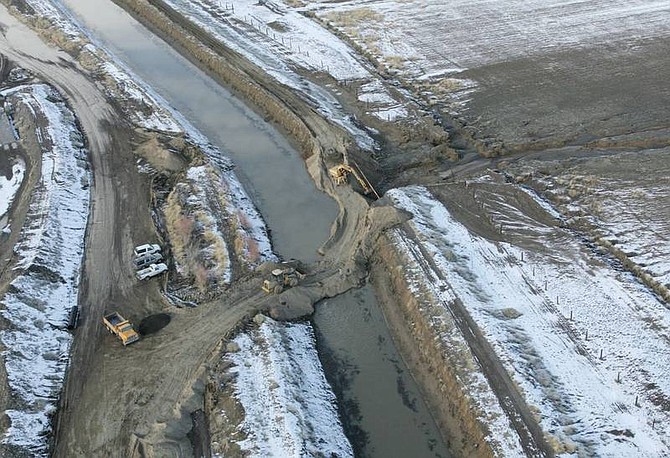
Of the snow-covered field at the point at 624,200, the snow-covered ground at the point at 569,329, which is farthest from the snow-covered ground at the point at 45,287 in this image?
the snow-covered field at the point at 624,200

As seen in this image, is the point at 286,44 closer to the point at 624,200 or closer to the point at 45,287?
the point at 624,200

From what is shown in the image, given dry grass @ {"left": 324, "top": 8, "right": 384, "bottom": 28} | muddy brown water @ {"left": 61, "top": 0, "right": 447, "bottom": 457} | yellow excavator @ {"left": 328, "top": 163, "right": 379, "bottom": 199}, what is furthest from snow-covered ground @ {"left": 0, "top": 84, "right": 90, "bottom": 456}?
dry grass @ {"left": 324, "top": 8, "right": 384, "bottom": 28}

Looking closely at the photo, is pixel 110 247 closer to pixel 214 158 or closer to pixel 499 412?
pixel 214 158

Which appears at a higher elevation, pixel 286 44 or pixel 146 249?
pixel 286 44

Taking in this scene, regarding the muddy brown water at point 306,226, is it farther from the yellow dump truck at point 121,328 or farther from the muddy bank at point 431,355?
the yellow dump truck at point 121,328

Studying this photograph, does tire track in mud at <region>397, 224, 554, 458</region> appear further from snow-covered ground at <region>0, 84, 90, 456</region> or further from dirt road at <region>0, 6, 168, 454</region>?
snow-covered ground at <region>0, 84, 90, 456</region>

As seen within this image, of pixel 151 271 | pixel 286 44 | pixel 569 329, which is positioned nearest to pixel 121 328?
pixel 151 271
